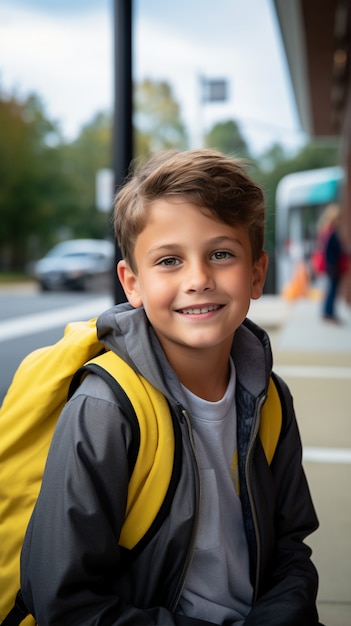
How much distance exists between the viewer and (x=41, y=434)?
4.16 feet

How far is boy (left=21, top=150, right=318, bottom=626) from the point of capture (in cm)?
113

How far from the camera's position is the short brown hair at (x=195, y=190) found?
123cm

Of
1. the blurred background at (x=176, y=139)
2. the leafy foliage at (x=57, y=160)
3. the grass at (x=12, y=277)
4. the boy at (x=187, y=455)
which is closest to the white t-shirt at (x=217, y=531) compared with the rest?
the boy at (x=187, y=455)

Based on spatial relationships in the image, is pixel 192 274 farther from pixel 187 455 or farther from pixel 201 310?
pixel 187 455

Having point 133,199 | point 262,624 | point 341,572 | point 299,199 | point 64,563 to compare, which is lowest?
point 299,199

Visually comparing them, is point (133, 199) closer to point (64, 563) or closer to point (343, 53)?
point (64, 563)

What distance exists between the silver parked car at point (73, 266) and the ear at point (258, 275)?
9.96 m

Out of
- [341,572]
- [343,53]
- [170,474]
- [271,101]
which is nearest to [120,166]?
[341,572]

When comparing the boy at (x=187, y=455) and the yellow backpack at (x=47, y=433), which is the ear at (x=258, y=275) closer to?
the boy at (x=187, y=455)

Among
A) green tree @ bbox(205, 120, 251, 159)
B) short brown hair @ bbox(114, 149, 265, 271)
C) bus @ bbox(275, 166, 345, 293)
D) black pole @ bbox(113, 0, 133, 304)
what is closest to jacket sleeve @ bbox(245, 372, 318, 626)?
short brown hair @ bbox(114, 149, 265, 271)

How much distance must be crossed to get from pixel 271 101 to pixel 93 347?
509 inches

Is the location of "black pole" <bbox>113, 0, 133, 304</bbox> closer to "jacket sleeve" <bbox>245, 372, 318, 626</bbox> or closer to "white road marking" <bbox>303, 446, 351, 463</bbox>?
"white road marking" <bbox>303, 446, 351, 463</bbox>

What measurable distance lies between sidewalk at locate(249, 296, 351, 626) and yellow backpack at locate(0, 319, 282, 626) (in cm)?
111

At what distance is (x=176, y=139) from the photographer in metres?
14.9
